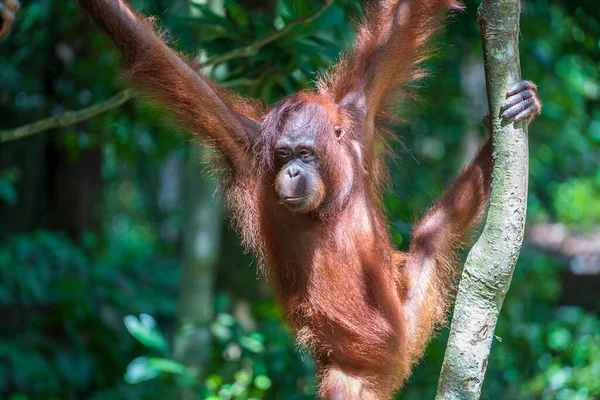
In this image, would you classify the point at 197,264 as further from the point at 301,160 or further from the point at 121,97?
the point at 301,160

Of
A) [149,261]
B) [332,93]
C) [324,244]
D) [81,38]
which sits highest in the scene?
[81,38]

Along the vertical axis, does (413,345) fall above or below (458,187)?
below

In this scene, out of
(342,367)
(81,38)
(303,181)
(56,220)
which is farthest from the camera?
(56,220)

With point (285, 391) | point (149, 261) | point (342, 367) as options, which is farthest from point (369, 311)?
point (149, 261)

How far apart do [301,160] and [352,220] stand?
0.40 meters

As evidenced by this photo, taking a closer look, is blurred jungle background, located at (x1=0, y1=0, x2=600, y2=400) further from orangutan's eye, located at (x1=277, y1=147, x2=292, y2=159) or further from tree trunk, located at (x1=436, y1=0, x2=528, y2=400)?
tree trunk, located at (x1=436, y1=0, x2=528, y2=400)

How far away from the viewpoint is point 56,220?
855 centimetres

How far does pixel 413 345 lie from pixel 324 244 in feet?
2.23

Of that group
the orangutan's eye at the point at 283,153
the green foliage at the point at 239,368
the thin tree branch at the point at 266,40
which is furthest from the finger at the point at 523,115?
the green foliage at the point at 239,368

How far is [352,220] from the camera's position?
358 centimetres

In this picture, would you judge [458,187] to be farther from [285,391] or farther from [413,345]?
[285,391]

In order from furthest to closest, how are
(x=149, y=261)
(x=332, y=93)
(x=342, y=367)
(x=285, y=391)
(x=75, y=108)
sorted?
(x=149, y=261) → (x=75, y=108) → (x=285, y=391) → (x=332, y=93) → (x=342, y=367)

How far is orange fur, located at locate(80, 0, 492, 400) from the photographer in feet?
11.5

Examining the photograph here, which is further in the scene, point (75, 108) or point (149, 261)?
point (149, 261)
